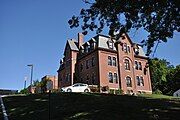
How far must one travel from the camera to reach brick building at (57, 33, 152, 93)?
50719 mm

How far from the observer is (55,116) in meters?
16.8

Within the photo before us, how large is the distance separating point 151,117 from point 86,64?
38.8m

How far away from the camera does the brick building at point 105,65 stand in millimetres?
50719

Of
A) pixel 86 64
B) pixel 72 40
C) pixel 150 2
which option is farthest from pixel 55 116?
pixel 72 40

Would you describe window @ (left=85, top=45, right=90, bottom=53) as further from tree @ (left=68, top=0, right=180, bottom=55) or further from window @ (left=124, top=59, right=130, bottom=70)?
tree @ (left=68, top=0, right=180, bottom=55)

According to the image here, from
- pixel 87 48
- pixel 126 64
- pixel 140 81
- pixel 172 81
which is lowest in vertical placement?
pixel 140 81

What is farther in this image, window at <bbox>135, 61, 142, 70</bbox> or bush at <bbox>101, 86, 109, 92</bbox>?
window at <bbox>135, 61, 142, 70</bbox>

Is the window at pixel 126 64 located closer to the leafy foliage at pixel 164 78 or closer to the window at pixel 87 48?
the window at pixel 87 48

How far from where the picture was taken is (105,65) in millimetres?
50938

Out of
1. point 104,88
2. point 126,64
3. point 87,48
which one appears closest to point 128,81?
point 126,64

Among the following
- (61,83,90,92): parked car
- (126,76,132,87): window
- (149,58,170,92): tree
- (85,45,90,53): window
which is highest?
(85,45,90,53): window

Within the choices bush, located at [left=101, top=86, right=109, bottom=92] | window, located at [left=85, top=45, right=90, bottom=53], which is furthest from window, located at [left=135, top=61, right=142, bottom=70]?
bush, located at [left=101, top=86, right=109, bottom=92]

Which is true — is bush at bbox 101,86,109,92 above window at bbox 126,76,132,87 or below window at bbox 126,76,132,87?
below

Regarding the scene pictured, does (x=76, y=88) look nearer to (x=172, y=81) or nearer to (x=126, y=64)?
(x=126, y=64)
